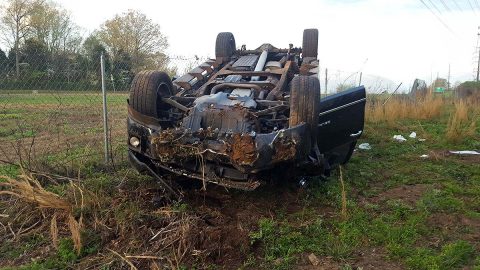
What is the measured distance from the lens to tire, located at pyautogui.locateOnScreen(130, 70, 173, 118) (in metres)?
4.59

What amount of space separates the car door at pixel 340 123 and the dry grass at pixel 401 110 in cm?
563

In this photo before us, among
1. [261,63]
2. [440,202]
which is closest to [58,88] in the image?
[261,63]

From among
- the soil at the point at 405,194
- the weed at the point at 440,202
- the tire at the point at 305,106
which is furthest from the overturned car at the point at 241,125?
the weed at the point at 440,202

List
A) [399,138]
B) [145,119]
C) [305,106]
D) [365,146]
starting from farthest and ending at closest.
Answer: [399,138]
[365,146]
[145,119]
[305,106]

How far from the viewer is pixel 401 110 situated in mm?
11922

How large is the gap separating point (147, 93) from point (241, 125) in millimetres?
1146

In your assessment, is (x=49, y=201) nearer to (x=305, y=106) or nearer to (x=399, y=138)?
(x=305, y=106)

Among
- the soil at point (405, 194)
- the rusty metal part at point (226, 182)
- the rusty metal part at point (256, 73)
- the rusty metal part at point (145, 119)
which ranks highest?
the rusty metal part at point (256, 73)

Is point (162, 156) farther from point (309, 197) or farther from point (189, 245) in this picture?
point (309, 197)

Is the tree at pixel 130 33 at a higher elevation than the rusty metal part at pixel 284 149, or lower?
higher

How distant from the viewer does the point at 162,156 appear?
3922 mm

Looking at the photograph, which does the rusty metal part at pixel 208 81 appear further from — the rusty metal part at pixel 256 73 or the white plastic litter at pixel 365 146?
the white plastic litter at pixel 365 146

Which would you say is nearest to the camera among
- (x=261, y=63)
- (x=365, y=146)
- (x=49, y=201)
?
(x=49, y=201)

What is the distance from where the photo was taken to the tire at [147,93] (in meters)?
4.59
